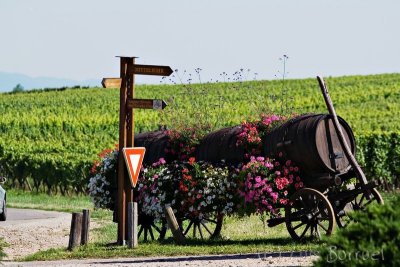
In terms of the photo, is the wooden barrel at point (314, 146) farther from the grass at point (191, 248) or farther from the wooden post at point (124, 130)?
the wooden post at point (124, 130)

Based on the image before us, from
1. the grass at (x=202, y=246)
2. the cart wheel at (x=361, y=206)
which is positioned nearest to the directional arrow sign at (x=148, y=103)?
the grass at (x=202, y=246)

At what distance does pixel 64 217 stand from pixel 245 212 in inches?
466

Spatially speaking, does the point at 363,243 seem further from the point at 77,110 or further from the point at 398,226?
the point at 77,110

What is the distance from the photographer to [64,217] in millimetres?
31844

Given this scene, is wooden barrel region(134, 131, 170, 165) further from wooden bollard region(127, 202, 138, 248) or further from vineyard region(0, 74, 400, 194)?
wooden bollard region(127, 202, 138, 248)

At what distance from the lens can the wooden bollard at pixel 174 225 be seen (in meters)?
21.3

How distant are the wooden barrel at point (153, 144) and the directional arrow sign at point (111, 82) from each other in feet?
8.33

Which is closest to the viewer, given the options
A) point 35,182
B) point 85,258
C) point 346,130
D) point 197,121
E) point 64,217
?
point 85,258

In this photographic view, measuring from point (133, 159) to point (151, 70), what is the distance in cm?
164

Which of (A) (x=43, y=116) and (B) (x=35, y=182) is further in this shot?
(A) (x=43, y=116)

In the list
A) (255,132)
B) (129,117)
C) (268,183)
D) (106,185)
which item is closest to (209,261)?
(268,183)

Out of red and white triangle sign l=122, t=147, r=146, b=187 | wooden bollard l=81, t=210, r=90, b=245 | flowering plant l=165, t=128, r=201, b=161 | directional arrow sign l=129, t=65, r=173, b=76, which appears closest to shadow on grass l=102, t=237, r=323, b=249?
wooden bollard l=81, t=210, r=90, b=245

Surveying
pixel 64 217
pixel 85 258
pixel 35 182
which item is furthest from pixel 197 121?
pixel 35 182

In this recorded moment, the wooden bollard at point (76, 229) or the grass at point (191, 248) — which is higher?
the wooden bollard at point (76, 229)
